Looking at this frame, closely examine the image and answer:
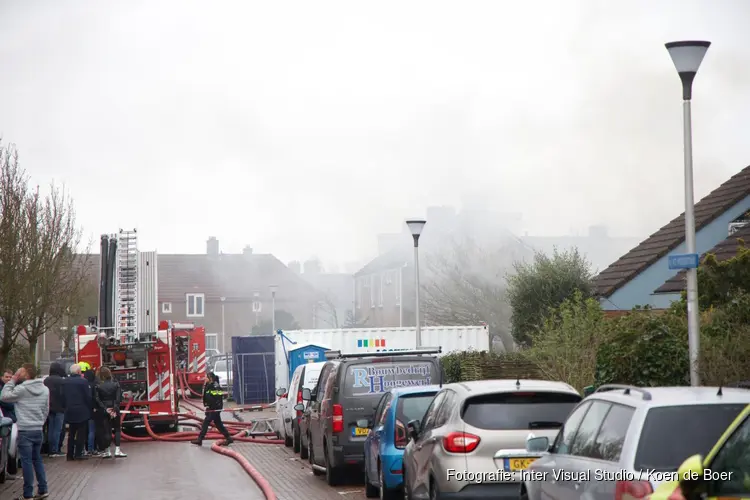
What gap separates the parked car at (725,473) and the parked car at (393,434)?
23.4ft

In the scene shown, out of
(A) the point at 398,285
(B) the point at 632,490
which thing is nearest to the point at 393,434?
(B) the point at 632,490

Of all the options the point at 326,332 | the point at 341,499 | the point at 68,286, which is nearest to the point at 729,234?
the point at 326,332

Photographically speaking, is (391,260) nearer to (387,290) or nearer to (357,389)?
(387,290)

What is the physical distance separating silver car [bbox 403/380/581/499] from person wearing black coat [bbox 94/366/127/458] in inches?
442

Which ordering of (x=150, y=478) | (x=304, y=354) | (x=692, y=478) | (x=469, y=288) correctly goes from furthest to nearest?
(x=469, y=288) < (x=304, y=354) < (x=150, y=478) < (x=692, y=478)

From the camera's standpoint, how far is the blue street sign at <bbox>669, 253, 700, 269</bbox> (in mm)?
11289

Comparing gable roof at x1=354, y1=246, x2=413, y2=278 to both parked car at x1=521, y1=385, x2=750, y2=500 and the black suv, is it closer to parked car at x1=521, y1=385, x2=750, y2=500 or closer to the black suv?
the black suv

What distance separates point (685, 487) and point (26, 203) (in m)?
24.9

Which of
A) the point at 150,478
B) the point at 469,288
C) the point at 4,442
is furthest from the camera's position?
the point at 469,288

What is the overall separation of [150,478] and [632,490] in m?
12.1

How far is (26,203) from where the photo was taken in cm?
2719

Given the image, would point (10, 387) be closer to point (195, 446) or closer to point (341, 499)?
point (341, 499)

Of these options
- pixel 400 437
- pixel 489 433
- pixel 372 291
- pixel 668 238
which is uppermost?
pixel 668 238

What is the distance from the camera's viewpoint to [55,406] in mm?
19672
